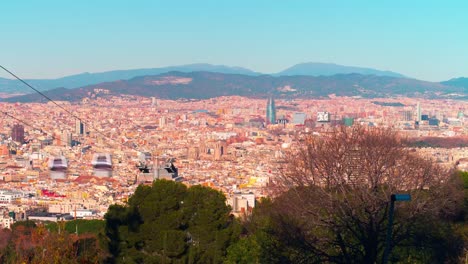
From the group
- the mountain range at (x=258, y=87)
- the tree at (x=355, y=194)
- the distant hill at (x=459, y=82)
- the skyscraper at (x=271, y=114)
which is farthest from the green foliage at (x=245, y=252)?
the distant hill at (x=459, y=82)

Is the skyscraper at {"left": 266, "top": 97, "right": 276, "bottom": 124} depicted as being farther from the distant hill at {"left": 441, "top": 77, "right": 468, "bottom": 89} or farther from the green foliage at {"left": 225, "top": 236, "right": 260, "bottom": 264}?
the green foliage at {"left": 225, "top": 236, "right": 260, "bottom": 264}

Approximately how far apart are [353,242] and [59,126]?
45892 mm

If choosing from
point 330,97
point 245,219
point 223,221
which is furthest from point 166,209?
point 330,97

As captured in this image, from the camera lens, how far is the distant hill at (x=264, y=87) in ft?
298

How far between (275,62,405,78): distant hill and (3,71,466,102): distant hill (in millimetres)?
51926

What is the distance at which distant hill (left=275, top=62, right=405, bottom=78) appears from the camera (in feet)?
518

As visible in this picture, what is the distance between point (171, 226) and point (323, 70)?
509 feet

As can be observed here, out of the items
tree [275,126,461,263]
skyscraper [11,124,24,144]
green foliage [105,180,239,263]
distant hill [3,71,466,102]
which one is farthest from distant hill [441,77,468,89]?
green foliage [105,180,239,263]

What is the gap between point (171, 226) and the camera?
35.8ft

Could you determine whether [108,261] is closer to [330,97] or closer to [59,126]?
[59,126]

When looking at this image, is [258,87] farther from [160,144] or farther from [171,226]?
[171,226]

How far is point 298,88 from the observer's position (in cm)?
9512

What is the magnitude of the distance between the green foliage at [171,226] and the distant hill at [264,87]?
73238 millimetres

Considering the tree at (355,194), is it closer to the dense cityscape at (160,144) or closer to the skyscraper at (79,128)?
the dense cityscape at (160,144)
